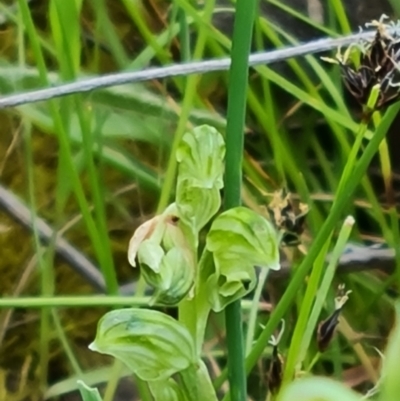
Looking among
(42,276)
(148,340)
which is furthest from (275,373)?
(42,276)

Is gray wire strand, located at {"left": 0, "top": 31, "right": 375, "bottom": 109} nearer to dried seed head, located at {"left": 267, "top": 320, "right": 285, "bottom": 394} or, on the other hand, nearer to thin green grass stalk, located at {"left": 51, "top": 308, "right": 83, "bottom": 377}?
dried seed head, located at {"left": 267, "top": 320, "right": 285, "bottom": 394}

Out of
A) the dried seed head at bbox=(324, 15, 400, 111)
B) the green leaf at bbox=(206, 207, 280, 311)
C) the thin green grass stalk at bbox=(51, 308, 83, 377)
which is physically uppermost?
the dried seed head at bbox=(324, 15, 400, 111)

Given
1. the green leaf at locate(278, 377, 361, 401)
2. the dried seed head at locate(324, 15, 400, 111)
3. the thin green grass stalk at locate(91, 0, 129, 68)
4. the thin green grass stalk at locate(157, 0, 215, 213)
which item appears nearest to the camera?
the green leaf at locate(278, 377, 361, 401)

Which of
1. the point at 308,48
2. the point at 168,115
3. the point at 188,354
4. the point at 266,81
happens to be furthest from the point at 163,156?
the point at 188,354

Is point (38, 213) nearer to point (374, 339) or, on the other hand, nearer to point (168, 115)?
point (168, 115)

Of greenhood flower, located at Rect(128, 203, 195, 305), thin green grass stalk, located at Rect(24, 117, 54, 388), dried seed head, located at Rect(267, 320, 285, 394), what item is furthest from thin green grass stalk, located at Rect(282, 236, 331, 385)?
thin green grass stalk, located at Rect(24, 117, 54, 388)

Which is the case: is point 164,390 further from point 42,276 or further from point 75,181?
point 42,276
